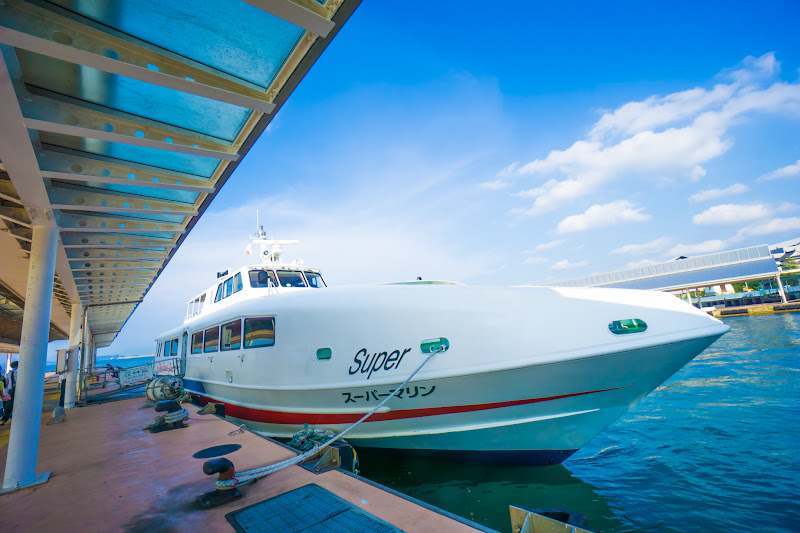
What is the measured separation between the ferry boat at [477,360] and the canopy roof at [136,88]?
269 centimetres

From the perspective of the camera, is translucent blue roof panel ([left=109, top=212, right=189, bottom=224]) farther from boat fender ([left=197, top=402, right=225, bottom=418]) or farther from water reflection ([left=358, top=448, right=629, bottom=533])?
water reflection ([left=358, top=448, right=629, bottom=533])

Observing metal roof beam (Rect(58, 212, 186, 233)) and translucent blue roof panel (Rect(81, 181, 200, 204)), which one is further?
metal roof beam (Rect(58, 212, 186, 233))

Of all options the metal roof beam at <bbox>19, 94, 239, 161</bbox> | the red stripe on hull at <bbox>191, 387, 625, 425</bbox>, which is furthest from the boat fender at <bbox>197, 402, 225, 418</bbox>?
the metal roof beam at <bbox>19, 94, 239, 161</bbox>

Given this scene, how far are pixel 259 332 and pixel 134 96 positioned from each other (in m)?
3.91

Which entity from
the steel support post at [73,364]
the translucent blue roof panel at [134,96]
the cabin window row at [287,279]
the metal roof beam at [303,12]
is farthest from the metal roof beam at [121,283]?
the metal roof beam at [303,12]

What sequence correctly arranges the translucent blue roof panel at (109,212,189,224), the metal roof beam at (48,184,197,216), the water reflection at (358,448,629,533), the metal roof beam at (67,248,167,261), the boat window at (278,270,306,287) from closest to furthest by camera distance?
the water reflection at (358,448,629,533)
the metal roof beam at (48,184,197,216)
the translucent blue roof panel at (109,212,189,224)
the metal roof beam at (67,248,167,261)
the boat window at (278,270,306,287)

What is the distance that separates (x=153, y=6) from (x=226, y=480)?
148 inches

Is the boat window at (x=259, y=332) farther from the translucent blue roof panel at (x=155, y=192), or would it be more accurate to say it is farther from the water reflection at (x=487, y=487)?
the water reflection at (x=487, y=487)

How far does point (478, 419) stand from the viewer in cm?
458

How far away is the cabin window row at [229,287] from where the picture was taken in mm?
8477

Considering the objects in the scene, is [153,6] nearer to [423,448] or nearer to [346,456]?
[346,456]

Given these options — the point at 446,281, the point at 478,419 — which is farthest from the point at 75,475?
the point at 446,281

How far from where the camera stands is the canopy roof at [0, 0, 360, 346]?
7.88 feet

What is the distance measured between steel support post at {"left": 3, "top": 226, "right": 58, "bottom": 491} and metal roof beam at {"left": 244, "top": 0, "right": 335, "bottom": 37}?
4.03m
